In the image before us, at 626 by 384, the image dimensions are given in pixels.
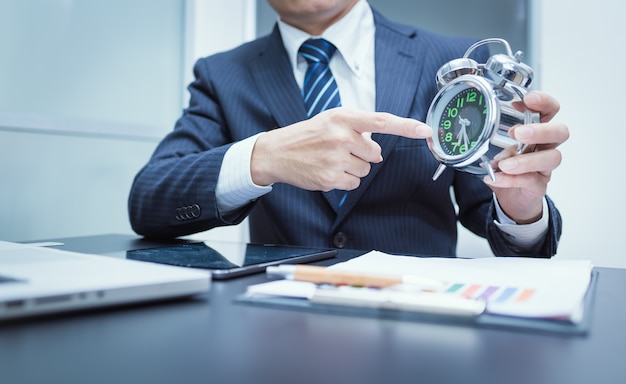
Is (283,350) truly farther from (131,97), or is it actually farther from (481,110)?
(131,97)

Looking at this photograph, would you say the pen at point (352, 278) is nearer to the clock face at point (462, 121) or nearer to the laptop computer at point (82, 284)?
the laptop computer at point (82, 284)

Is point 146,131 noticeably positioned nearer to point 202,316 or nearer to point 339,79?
point 339,79

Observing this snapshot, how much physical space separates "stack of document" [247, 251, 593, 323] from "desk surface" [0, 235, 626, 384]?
2 centimetres

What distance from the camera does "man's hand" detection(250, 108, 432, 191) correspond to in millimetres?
631

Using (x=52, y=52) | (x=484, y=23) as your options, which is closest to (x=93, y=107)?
(x=52, y=52)

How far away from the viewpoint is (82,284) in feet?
1.21

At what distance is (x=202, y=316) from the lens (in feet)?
1.23

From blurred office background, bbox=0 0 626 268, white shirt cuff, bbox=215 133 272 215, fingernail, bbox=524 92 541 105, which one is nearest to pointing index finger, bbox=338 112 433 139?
fingernail, bbox=524 92 541 105

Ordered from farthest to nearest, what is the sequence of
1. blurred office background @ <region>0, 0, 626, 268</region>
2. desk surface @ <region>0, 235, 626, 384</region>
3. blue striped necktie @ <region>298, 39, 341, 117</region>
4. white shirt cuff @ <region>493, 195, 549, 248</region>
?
blurred office background @ <region>0, 0, 626, 268</region> < blue striped necktie @ <region>298, 39, 341, 117</region> < white shirt cuff @ <region>493, 195, 549, 248</region> < desk surface @ <region>0, 235, 626, 384</region>

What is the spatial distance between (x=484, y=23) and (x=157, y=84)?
95 cm

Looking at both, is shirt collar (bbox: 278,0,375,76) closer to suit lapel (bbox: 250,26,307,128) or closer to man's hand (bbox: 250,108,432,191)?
suit lapel (bbox: 250,26,307,128)

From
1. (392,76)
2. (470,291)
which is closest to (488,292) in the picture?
(470,291)

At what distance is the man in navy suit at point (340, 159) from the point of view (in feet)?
2.27

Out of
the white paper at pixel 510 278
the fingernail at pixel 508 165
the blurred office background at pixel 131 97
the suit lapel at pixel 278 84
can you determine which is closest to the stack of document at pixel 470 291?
the white paper at pixel 510 278
